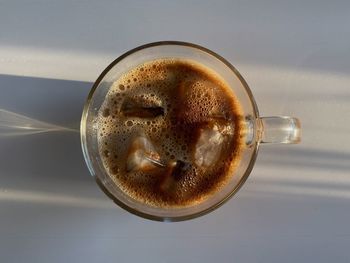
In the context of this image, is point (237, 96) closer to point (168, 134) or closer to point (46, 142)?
point (168, 134)

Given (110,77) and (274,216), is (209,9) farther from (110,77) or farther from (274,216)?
(274,216)

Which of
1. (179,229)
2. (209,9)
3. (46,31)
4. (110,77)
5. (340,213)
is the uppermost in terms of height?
(209,9)

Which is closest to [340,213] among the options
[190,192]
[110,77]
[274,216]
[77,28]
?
[274,216]

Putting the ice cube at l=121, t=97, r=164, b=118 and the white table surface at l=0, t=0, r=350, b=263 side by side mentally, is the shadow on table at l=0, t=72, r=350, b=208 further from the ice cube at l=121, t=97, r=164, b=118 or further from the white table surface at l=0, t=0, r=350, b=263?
the ice cube at l=121, t=97, r=164, b=118

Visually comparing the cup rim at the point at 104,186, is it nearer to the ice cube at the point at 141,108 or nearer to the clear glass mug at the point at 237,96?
the clear glass mug at the point at 237,96

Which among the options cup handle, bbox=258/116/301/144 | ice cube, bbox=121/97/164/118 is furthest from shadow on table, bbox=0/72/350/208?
cup handle, bbox=258/116/301/144

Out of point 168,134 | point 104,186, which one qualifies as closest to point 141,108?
point 168,134

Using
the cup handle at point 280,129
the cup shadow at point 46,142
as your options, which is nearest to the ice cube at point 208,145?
the cup handle at point 280,129
